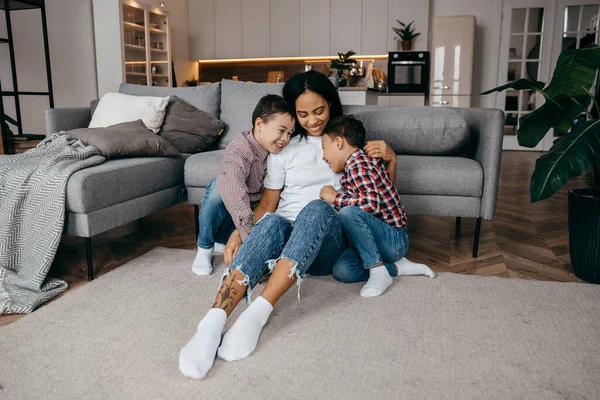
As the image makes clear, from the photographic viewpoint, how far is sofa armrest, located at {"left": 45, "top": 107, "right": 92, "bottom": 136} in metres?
2.74

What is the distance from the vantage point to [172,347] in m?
1.35

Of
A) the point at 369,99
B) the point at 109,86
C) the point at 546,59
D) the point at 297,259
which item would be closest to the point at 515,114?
the point at 546,59

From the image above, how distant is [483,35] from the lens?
6.53 metres

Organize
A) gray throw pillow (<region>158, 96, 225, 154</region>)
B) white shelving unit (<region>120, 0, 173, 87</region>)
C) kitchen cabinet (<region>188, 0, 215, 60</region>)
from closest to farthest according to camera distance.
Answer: gray throw pillow (<region>158, 96, 225, 154</region>)
white shelving unit (<region>120, 0, 173, 87</region>)
kitchen cabinet (<region>188, 0, 215, 60</region>)

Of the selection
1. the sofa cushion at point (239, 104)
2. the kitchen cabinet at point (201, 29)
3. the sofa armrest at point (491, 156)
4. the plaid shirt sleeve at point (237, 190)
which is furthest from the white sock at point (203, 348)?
the kitchen cabinet at point (201, 29)

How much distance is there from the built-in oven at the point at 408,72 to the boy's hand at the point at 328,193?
5.03 m

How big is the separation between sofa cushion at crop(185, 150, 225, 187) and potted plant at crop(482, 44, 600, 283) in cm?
140

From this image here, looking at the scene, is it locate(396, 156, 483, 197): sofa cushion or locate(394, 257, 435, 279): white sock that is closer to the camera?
locate(394, 257, 435, 279): white sock

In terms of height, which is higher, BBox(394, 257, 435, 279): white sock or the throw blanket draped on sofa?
the throw blanket draped on sofa

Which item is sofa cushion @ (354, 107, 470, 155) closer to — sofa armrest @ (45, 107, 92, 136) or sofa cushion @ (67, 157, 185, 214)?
sofa cushion @ (67, 157, 185, 214)

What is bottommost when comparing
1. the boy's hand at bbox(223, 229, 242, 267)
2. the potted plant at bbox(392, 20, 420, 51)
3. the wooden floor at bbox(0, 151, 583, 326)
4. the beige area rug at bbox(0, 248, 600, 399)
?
the wooden floor at bbox(0, 151, 583, 326)

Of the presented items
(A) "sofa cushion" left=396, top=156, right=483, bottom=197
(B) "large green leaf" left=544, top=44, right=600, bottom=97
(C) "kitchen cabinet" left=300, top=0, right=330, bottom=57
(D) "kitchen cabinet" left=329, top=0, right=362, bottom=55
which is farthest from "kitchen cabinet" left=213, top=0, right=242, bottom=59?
(B) "large green leaf" left=544, top=44, right=600, bottom=97

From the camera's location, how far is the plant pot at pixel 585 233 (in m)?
1.89

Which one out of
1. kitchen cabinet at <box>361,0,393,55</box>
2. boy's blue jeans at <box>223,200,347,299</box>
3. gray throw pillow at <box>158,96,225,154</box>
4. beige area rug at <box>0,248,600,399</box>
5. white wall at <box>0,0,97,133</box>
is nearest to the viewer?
beige area rug at <box>0,248,600,399</box>
